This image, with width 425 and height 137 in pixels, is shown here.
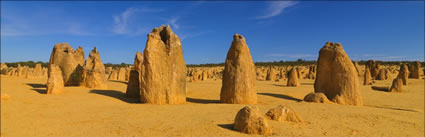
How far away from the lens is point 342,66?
35.1 ft

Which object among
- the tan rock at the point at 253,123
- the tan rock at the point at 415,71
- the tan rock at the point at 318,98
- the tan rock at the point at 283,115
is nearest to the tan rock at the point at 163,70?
the tan rock at the point at 283,115

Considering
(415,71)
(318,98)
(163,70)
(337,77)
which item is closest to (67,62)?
(163,70)

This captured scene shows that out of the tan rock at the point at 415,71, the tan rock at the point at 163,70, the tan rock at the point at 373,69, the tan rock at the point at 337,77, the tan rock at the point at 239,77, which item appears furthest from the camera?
the tan rock at the point at 373,69

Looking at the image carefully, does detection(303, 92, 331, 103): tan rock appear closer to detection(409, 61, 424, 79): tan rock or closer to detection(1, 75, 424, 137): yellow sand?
detection(1, 75, 424, 137): yellow sand

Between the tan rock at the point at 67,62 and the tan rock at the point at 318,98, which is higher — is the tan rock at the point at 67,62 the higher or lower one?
the higher one

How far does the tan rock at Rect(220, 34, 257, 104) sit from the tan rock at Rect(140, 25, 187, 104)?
1724 mm

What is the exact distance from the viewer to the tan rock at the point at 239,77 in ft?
31.2

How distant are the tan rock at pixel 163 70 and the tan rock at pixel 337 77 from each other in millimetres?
6365

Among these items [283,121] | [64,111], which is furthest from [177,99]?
[283,121]

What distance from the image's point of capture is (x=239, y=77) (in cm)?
951

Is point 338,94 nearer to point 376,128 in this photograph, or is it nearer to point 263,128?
point 376,128

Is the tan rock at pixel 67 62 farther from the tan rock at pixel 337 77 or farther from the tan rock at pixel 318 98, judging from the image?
the tan rock at pixel 337 77

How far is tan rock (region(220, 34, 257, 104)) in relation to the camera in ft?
31.2

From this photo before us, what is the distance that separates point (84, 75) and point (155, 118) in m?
7.86
